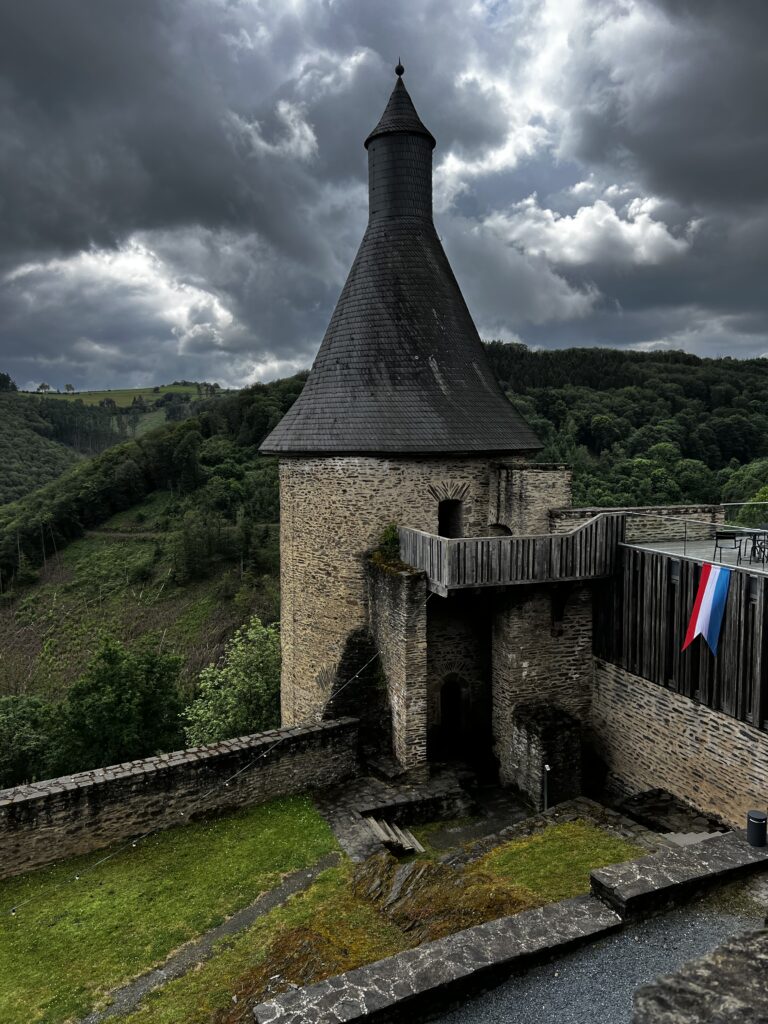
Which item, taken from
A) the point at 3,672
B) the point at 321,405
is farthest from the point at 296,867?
the point at 3,672

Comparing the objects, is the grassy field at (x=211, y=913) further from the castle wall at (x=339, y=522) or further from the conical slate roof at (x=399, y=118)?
the conical slate roof at (x=399, y=118)

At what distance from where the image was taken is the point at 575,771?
463 inches

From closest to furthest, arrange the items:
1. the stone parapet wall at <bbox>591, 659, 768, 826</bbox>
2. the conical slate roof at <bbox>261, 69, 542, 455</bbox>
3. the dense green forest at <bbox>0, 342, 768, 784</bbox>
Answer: the stone parapet wall at <bbox>591, 659, 768, 826</bbox> → the conical slate roof at <bbox>261, 69, 542, 455</bbox> → the dense green forest at <bbox>0, 342, 768, 784</bbox>

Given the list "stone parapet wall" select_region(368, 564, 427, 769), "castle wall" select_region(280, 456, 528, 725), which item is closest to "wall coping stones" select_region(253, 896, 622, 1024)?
"stone parapet wall" select_region(368, 564, 427, 769)

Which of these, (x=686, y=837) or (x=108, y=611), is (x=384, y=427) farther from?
(x=108, y=611)

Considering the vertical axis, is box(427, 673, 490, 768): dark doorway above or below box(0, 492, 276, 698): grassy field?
above

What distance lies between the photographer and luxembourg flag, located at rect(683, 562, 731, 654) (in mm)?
9539

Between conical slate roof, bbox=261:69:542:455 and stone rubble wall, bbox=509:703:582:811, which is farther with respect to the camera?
conical slate roof, bbox=261:69:542:455

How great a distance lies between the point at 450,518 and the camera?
13898 millimetres

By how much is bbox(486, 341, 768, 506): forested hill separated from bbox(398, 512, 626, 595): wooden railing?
108 ft

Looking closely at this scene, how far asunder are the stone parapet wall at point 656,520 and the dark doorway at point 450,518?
73.1 inches

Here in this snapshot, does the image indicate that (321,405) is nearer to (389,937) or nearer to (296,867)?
(296,867)

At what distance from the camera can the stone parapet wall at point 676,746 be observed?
9414 mm

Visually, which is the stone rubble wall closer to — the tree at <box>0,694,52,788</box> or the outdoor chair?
Answer: the outdoor chair
